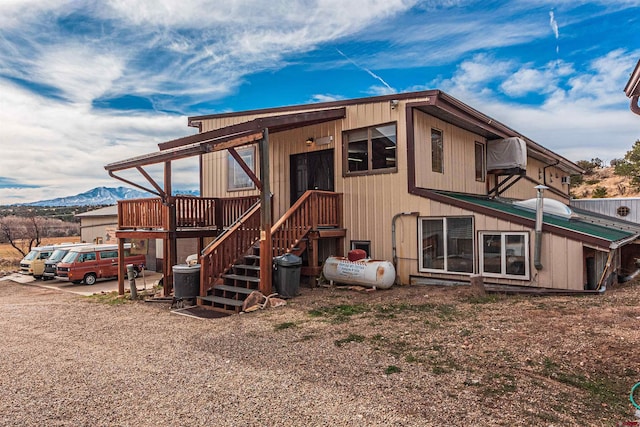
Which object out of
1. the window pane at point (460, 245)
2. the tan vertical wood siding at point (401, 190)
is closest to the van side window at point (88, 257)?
the tan vertical wood siding at point (401, 190)

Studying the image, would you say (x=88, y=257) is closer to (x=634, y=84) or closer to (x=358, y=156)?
(x=358, y=156)

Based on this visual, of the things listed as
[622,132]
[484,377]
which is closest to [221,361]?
[484,377]

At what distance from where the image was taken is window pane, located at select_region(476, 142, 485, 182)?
1320 cm

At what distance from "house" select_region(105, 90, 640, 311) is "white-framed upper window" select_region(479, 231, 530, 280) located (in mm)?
22

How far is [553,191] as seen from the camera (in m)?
20.5

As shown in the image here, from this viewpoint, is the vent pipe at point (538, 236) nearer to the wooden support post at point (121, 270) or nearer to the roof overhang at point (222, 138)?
the roof overhang at point (222, 138)

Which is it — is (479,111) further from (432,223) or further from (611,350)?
(611,350)

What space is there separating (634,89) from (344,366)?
4.31m

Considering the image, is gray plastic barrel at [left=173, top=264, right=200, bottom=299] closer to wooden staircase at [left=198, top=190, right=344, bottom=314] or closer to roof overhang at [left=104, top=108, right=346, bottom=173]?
wooden staircase at [left=198, top=190, right=344, bottom=314]

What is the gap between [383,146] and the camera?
411 inches

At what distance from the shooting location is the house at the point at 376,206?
27.8ft

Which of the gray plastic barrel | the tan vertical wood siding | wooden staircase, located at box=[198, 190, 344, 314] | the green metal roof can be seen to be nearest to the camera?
the tan vertical wood siding

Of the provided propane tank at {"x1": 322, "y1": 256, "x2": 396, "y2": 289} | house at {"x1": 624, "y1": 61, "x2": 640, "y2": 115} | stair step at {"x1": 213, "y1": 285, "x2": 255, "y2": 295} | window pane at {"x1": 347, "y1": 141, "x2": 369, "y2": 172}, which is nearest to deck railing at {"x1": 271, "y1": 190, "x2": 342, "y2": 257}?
window pane at {"x1": 347, "y1": 141, "x2": 369, "y2": 172}

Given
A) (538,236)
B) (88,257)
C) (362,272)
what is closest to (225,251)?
(362,272)
